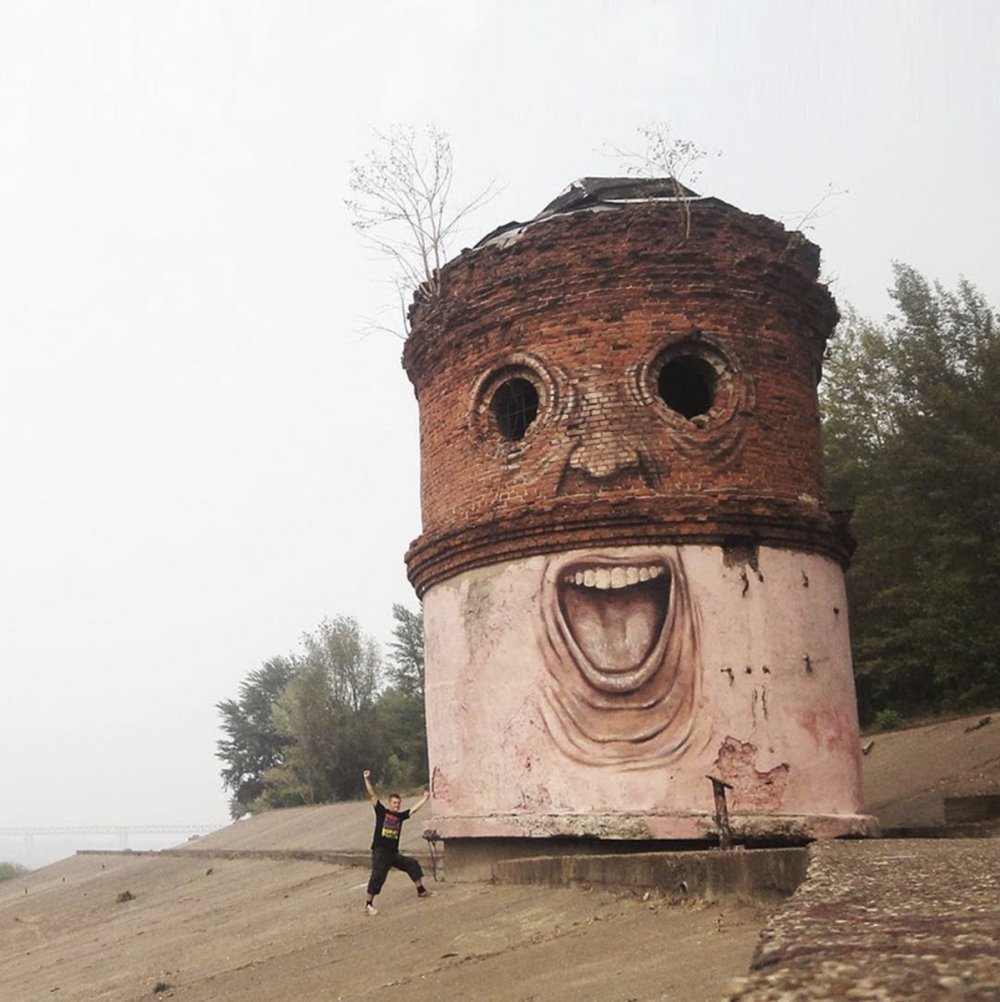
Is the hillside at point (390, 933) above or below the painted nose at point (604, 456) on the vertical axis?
below

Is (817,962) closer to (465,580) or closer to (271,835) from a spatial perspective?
(465,580)

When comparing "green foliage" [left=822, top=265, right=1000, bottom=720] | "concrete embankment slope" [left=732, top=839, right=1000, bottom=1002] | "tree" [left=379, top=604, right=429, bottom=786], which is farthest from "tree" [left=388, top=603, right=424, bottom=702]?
"concrete embankment slope" [left=732, top=839, right=1000, bottom=1002]

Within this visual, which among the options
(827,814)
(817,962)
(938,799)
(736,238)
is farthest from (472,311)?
(817,962)

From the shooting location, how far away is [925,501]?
83.8 ft

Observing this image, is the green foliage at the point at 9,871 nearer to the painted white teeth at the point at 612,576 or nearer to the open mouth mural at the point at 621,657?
the open mouth mural at the point at 621,657

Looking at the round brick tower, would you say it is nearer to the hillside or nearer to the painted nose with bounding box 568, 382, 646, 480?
the painted nose with bounding box 568, 382, 646, 480

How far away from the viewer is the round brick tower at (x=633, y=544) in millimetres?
10062

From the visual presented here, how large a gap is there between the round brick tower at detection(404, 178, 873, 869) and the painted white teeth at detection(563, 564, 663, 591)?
2 centimetres

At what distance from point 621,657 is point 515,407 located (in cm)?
303

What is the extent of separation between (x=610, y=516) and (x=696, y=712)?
1.84 m

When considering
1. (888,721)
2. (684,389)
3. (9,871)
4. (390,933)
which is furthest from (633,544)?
(9,871)

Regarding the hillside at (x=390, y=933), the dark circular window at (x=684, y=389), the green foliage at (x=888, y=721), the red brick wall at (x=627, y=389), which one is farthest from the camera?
the green foliage at (x=888, y=721)

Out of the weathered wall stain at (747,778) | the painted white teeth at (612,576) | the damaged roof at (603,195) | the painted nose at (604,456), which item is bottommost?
the weathered wall stain at (747,778)

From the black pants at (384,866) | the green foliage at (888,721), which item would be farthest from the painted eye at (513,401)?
the green foliage at (888,721)
